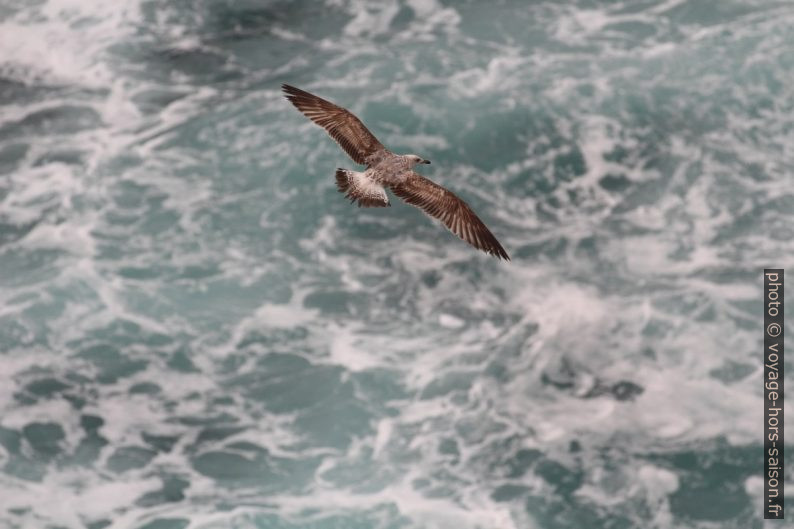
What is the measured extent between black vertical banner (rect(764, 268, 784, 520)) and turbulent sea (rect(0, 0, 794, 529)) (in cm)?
55

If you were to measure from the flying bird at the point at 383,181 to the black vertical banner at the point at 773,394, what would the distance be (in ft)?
72.4

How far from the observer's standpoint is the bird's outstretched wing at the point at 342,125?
42000 mm

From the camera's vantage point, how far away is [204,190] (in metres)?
65.4

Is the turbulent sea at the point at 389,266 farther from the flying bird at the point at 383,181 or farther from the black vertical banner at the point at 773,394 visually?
the flying bird at the point at 383,181

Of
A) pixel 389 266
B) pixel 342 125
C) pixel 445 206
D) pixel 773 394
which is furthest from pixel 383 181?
pixel 773 394

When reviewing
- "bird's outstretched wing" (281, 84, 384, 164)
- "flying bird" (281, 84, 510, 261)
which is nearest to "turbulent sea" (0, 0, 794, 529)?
"flying bird" (281, 84, 510, 261)

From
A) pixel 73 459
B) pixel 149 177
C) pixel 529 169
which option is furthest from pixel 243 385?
pixel 529 169

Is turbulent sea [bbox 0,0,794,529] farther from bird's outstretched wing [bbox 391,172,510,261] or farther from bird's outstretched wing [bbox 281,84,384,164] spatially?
bird's outstretched wing [bbox 281,84,384,164]

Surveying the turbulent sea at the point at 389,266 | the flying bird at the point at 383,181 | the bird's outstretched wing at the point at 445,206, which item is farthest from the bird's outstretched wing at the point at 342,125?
the turbulent sea at the point at 389,266

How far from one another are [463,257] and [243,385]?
1131 centimetres

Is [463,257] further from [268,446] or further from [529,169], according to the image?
[268,446]

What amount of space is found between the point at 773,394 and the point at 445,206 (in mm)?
24427

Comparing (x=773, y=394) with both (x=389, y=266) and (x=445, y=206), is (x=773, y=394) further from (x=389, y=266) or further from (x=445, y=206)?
(x=445, y=206)

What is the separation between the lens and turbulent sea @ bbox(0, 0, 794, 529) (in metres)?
57.8
